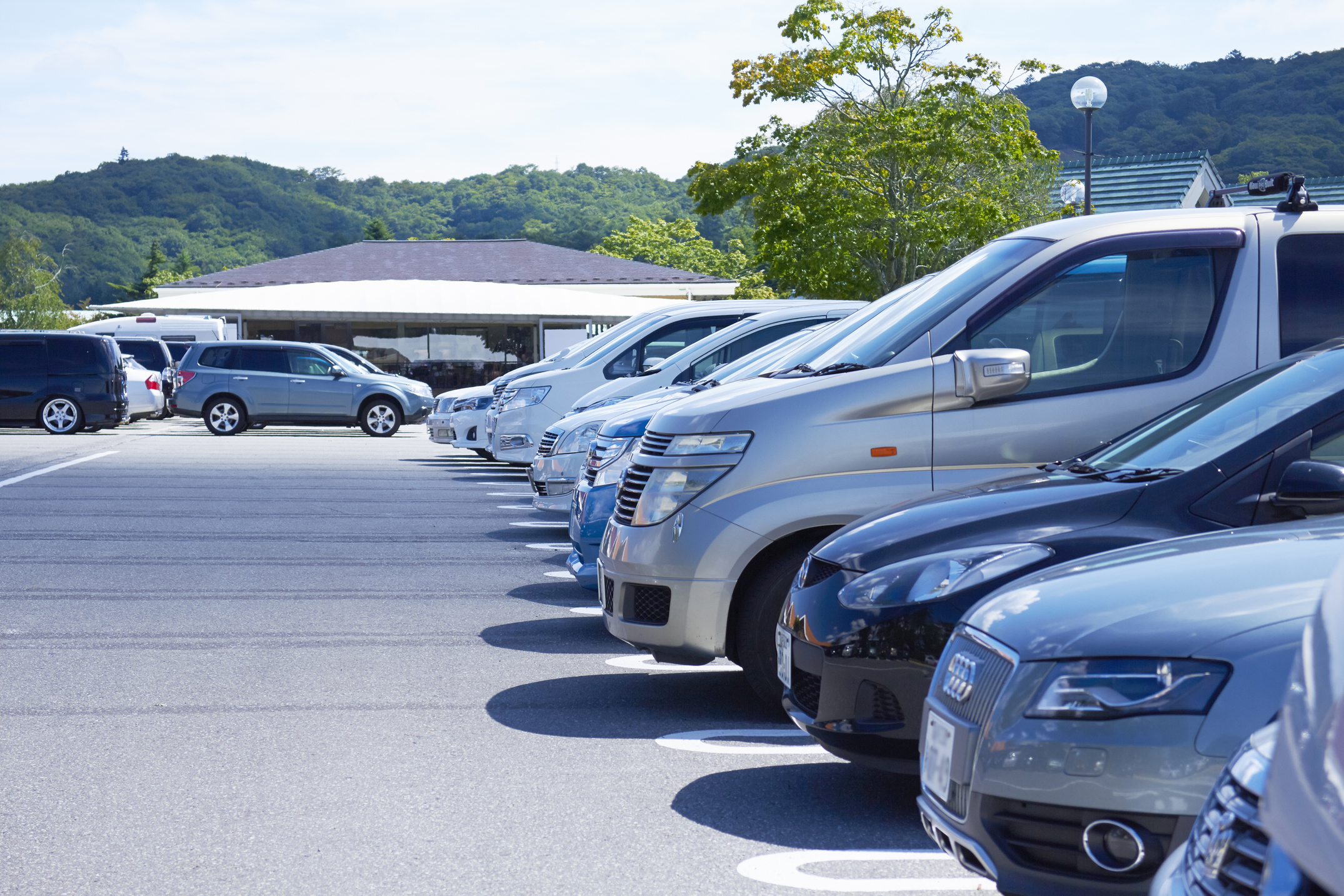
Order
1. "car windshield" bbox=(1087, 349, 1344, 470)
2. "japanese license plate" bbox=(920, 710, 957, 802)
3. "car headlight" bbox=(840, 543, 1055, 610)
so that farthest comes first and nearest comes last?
"car windshield" bbox=(1087, 349, 1344, 470) → "car headlight" bbox=(840, 543, 1055, 610) → "japanese license plate" bbox=(920, 710, 957, 802)

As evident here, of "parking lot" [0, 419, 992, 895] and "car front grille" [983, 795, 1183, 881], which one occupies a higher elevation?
"car front grille" [983, 795, 1183, 881]

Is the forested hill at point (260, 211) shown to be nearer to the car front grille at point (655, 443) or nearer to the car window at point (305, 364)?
the car window at point (305, 364)

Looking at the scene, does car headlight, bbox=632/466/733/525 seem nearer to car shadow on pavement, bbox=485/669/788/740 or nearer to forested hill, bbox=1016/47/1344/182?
car shadow on pavement, bbox=485/669/788/740

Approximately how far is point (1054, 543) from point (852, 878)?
1141 mm

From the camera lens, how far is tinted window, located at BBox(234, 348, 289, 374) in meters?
26.1

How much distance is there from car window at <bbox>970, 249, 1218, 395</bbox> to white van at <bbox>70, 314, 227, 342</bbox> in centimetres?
3244

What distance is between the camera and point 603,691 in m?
6.35

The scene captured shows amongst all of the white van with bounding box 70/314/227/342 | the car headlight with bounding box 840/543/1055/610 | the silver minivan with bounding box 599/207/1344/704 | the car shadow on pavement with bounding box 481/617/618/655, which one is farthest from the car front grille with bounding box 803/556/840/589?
the white van with bounding box 70/314/227/342

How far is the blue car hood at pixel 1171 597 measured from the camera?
2.75 m

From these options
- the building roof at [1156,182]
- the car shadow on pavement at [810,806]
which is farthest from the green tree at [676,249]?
the car shadow on pavement at [810,806]

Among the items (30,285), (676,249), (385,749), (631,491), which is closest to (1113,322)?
(631,491)

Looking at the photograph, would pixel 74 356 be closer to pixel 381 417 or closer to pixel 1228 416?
pixel 381 417

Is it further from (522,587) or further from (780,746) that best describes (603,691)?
(522,587)

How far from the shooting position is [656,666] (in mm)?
6984
